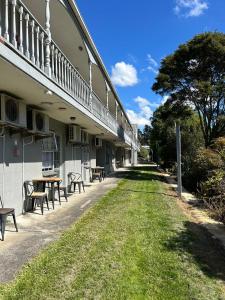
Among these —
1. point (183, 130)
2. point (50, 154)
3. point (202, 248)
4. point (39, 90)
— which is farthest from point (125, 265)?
point (183, 130)

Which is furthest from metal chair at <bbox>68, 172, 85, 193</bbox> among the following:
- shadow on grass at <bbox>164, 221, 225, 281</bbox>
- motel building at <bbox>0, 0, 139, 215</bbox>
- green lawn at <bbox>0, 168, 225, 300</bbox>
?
shadow on grass at <bbox>164, 221, 225, 281</bbox>

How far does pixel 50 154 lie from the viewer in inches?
512

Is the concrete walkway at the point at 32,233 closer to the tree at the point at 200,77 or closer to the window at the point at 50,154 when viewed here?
the window at the point at 50,154

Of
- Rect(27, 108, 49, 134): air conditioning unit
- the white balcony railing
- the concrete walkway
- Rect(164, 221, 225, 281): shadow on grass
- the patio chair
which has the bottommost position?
Rect(164, 221, 225, 281): shadow on grass

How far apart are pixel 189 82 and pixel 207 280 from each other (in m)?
21.5

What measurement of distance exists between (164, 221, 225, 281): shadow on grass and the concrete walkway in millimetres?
2389

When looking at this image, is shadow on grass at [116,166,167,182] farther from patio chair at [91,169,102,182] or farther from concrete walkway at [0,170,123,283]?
concrete walkway at [0,170,123,283]

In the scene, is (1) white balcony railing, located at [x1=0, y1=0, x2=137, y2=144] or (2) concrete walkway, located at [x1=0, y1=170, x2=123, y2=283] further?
(1) white balcony railing, located at [x1=0, y1=0, x2=137, y2=144]

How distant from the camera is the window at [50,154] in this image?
12258 mm

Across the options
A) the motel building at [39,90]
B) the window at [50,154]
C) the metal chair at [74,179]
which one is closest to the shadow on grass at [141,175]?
the metal chair at [74,179]

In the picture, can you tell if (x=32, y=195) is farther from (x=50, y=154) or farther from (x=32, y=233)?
(x=50, y=154)

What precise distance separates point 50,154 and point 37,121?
245 cm

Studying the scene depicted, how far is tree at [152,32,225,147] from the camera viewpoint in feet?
79.6

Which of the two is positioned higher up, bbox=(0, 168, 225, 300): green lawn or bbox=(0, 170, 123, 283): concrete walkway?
bbox=(0, 170, 123, 283): concrete walkway
